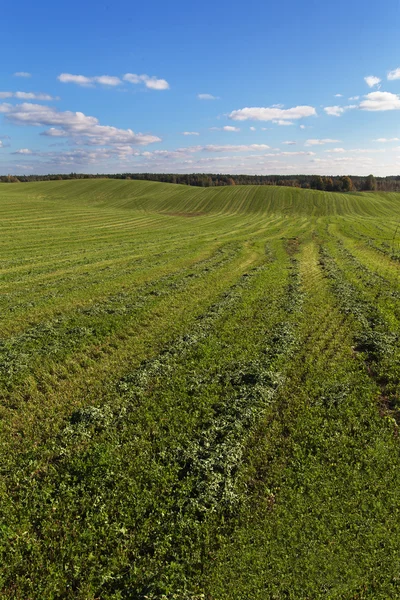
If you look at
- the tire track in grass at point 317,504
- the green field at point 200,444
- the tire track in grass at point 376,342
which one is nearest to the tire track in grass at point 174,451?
the green field at point 200,444

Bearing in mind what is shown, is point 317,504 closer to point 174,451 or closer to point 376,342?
point 174,451

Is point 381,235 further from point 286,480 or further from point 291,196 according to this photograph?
point 291,196

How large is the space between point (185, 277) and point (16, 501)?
1907 centimetres

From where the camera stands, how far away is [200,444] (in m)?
8.30

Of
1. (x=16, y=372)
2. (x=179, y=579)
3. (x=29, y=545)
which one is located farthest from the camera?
(x=16, y=372)

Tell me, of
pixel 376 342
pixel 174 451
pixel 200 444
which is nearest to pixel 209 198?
pixel 376 342

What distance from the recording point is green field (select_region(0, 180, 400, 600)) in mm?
5621

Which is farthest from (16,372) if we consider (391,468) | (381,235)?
(381,235)

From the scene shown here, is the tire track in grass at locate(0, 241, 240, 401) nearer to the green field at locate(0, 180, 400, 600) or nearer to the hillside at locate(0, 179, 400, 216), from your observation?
the green field at locate(0, 180, 400, 600)

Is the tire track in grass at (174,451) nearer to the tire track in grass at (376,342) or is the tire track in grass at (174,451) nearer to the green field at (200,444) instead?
the green field at (200,444)

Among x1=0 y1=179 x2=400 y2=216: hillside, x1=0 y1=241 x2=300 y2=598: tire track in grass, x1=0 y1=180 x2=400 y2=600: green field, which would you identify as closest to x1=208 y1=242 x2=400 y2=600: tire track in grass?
x1=0 y1=180 x2=400 y2=600: green field

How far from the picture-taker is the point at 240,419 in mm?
9070

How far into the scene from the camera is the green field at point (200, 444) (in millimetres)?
5621

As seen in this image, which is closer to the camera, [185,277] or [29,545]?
[29,545]
